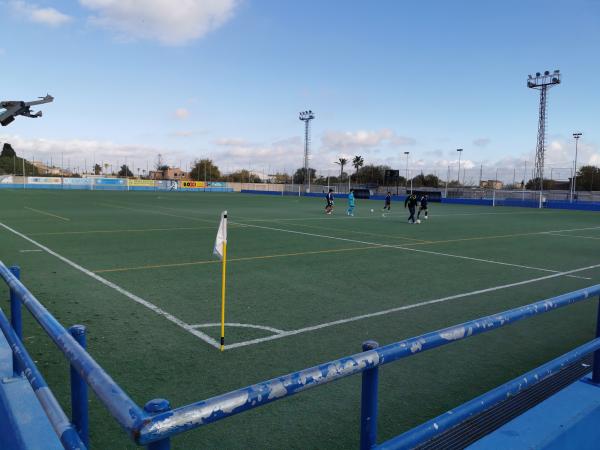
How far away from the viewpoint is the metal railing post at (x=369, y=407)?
2.16 m

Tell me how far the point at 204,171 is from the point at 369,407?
449 feet

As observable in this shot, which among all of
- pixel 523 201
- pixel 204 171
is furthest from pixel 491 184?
pixel 204 171

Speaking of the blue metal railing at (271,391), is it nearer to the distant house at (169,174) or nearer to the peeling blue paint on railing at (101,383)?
the peeling blue paint on railing at (101,383)

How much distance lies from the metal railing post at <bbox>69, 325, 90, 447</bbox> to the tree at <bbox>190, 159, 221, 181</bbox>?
428 ft

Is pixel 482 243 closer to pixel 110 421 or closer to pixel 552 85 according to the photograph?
pixel 110 421

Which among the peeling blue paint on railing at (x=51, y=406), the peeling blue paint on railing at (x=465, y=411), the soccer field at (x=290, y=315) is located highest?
the peeling blue paint on railing at (x=51, y=406)

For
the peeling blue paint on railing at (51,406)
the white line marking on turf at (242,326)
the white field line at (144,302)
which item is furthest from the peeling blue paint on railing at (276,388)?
the white line marking on turf at (242,326)

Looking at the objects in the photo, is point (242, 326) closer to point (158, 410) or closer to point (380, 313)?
point (380, 313)

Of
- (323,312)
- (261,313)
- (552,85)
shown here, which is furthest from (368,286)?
(552,85)

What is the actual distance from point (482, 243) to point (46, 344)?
15.8 meters

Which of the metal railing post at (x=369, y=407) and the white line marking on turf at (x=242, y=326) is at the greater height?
the metal railing post at (x=369, y=407)

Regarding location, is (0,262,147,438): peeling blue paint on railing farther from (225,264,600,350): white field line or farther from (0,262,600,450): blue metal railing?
(225,264,600,350): white field line

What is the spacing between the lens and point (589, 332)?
7395mm

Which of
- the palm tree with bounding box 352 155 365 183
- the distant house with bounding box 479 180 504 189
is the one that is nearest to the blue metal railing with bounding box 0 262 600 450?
the distant house with bounding box 479 180 504 189
